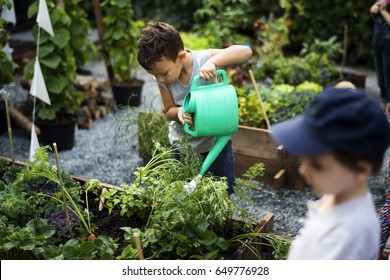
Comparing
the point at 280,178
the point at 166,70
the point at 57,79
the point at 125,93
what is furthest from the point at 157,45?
the point at 125,93

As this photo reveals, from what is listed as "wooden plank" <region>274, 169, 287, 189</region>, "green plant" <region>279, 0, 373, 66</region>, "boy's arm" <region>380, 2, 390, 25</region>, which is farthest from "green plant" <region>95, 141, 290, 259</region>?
"green plant" <region>279, 0, 373, 66</region>

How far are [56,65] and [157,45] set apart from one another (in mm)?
1908

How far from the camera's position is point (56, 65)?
158 inches

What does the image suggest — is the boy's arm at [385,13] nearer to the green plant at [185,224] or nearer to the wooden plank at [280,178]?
the wooden plank at [280,178]

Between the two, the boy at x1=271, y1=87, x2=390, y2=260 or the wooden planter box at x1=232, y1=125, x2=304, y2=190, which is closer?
the boy at x1=271, y1=87, x2=390, y2=260

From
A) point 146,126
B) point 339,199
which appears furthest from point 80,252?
point 146,126

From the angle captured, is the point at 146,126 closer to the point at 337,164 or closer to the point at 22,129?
the point at 22,129

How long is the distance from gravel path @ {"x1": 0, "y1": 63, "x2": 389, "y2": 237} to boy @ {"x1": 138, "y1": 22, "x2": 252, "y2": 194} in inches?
33.5

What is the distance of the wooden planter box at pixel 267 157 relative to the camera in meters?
3.63

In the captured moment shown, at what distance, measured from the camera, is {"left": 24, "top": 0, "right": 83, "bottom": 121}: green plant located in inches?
159

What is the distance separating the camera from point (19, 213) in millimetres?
2361

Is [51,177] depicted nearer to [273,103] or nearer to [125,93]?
[273,103]

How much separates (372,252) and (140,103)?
4185 millimetres

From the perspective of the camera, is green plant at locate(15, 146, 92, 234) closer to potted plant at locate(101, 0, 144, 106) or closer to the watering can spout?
the watering can spout
